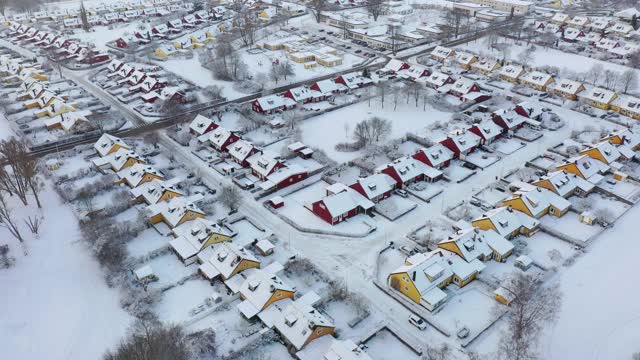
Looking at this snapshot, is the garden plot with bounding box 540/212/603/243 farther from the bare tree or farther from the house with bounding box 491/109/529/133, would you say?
the bare tree

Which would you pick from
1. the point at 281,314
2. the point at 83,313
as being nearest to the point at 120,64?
the point at 83,313

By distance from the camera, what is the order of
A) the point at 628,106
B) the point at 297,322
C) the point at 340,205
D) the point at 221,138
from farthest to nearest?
the point at 628,106 < the point at 221,138 < the point at 340,205 < the point at 297,322

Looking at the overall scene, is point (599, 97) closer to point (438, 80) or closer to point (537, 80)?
point (537, 80)

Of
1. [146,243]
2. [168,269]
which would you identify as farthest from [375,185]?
[146,243]

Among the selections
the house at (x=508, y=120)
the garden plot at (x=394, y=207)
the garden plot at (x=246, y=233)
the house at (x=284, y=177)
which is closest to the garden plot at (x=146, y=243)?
the garden plot at (x=246, y=233)

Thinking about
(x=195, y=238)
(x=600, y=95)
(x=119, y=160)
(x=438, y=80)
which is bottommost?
(x=195, y=238)

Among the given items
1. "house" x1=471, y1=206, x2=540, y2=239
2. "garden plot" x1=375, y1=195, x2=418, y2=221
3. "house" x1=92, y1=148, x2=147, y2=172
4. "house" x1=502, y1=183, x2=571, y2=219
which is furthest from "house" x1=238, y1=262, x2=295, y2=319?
"house" x1=92, y1=148, x2=147, y2=172

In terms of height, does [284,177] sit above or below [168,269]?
above

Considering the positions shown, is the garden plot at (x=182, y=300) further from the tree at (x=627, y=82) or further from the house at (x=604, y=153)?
the tree at (x=627, y=82)
